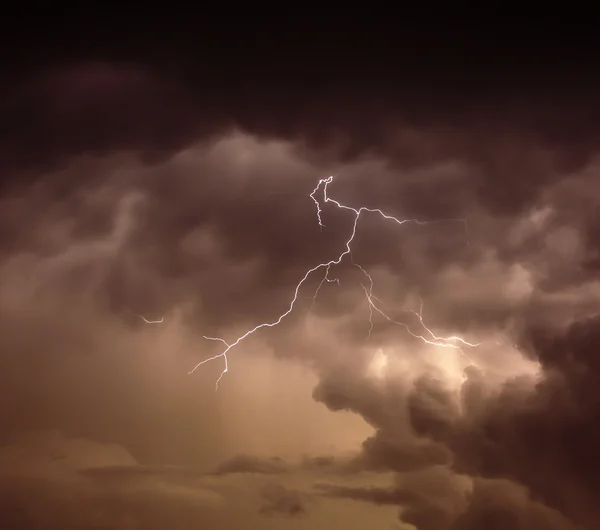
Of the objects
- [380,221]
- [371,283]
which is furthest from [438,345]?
[380,221]

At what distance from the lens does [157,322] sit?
11.1 m

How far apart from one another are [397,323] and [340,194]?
7.99 ft

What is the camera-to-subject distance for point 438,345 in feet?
36.2

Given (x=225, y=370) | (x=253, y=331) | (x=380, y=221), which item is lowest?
(x=225, y=370)

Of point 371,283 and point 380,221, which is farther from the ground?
point 380,221

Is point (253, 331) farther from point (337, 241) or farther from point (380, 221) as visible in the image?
point (380, 221)

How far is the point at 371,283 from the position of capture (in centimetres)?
1123

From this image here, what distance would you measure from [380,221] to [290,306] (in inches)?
84.7

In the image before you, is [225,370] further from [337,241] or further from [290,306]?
[337,241]

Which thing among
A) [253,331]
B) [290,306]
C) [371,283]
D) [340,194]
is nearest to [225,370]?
[253,331]

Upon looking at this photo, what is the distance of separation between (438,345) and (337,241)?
2.47m

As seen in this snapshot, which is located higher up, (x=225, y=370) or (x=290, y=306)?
(x=290, y=306)

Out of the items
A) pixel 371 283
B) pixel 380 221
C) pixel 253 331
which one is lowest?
pixel 253 331

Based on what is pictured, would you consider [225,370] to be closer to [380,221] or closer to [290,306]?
[290,306]
